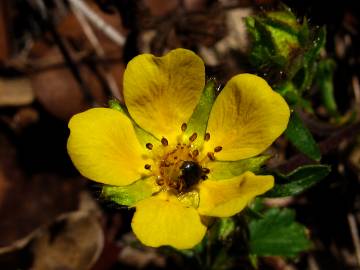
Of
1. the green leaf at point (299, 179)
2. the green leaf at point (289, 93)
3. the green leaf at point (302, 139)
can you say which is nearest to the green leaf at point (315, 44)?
the green leaf at point (289, 93)

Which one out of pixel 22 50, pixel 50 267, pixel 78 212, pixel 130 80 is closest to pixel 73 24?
pixel 22 50

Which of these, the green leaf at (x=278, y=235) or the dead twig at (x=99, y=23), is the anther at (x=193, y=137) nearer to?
the green leaf at (x=278, y=235)

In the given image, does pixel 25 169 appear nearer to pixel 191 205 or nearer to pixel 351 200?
pixel 191 205

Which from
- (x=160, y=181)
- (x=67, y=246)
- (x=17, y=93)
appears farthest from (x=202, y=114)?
(x=17, y=93)

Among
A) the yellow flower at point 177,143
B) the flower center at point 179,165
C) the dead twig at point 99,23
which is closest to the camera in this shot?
the yellow flower at point 177,143

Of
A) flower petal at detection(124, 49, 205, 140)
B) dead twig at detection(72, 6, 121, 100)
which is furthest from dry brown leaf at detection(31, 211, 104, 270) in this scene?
flower petal at detection(124, 49, 205, 140)

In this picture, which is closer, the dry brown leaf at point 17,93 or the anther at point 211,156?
the anther at point 211,156

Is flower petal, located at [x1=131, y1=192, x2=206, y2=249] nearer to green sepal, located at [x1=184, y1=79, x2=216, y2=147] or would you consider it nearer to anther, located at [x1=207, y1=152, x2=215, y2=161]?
anther, located at [x1=207, y1=152, x2=215, y2=161]
